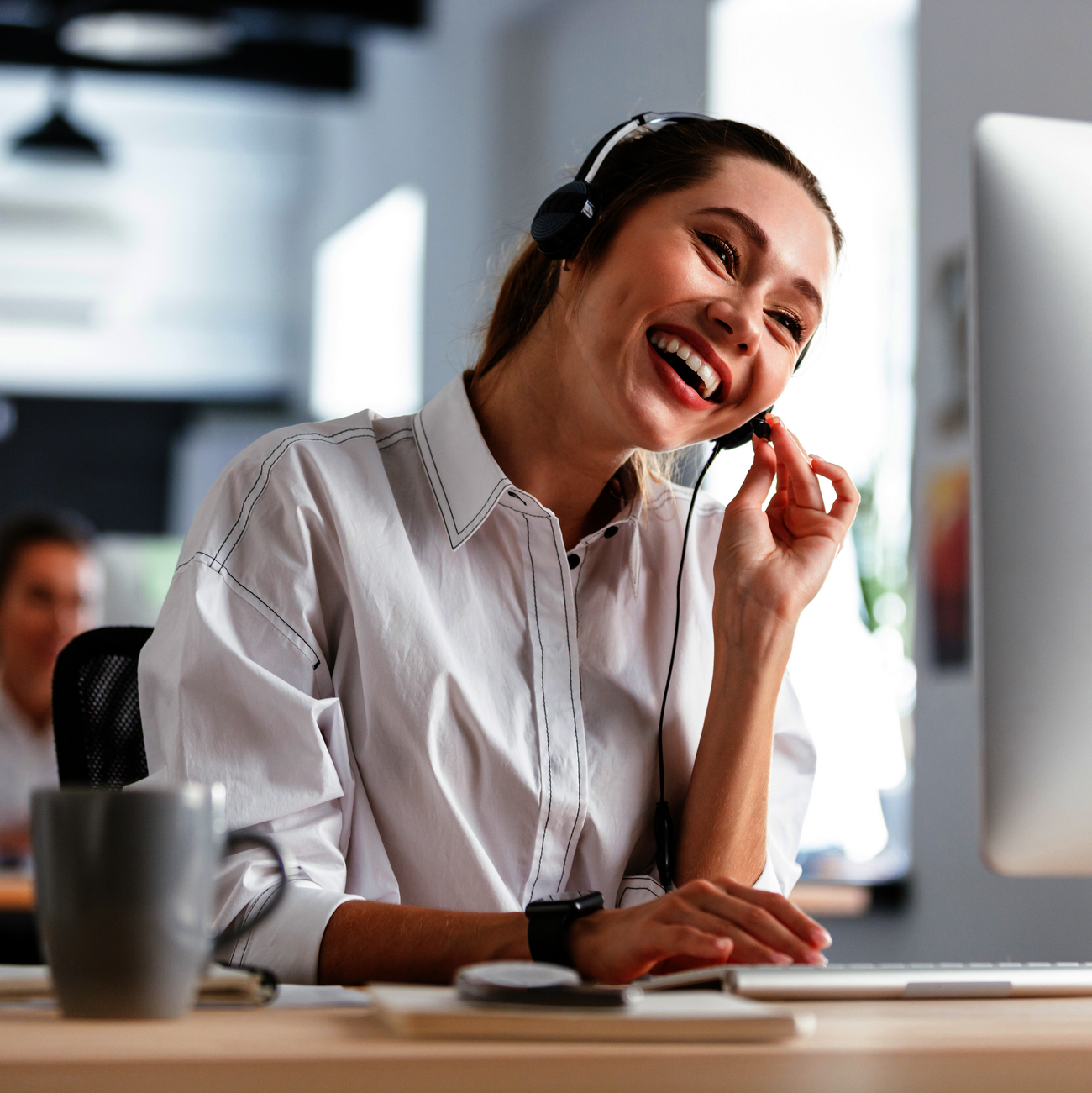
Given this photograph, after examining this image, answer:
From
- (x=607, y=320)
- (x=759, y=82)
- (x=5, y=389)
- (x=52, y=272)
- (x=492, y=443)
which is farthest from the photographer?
(x=5, y=389)

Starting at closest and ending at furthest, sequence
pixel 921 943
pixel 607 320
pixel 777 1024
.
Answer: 1. pixel 777 1024
2. pixel 607 320
3. pixel 921 943

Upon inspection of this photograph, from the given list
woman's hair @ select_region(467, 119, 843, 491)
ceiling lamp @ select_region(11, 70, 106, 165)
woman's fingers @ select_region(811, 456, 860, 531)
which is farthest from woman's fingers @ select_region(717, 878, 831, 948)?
ceiling lamp @ select_region(11, 70, 106, 165)

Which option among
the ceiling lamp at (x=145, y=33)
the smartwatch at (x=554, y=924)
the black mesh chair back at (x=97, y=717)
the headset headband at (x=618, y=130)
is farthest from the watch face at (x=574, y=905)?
the ceiling lamp at (x=145, y=33)

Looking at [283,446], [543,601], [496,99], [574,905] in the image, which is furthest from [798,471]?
[496,99]

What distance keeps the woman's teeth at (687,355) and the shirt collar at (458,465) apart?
185 millimetres

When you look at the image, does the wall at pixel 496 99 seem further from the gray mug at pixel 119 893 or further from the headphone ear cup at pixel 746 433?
the gray mug at pixel 119 893

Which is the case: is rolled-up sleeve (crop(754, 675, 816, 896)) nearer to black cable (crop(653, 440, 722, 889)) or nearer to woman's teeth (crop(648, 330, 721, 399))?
black cable (crop(653, 440, 722, 889))

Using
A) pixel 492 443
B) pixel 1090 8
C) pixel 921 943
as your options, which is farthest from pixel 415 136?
pixel 492 443

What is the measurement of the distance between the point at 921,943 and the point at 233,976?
2.69 meters

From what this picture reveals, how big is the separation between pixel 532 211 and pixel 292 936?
2009 mm

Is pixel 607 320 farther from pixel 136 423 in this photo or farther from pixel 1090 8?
pixel 136 423

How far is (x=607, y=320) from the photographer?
4.05 ft

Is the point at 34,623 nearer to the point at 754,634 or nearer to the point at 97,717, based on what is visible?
the point at 97,717

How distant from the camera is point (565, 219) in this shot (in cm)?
127
